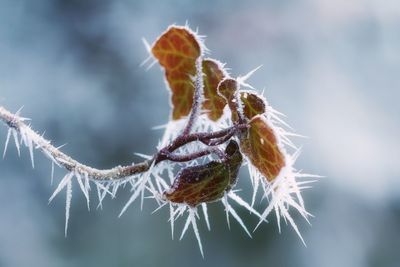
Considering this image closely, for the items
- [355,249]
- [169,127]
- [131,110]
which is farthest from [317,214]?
[169,127]

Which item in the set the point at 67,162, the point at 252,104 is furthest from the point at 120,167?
the point at 252,104

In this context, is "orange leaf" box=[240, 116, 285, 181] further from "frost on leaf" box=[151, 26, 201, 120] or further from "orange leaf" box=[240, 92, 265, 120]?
"frost on leaf" box=[151, 26, 201, 120]

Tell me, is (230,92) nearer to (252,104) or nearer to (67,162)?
(252,104)

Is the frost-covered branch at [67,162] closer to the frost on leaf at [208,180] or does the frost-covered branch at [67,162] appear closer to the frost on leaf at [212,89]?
the frost on leaf at [208,180]

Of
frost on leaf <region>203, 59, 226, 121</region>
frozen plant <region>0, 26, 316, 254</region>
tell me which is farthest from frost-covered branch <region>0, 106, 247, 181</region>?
frost on leaf <region>203, 59, 226, 121</region>

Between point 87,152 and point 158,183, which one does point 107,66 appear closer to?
point 87,152

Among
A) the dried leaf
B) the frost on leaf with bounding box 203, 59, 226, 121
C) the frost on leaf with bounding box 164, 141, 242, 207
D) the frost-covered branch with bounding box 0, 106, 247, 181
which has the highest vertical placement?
the frost on leaf with bounding box 203, 59, 226, 121
